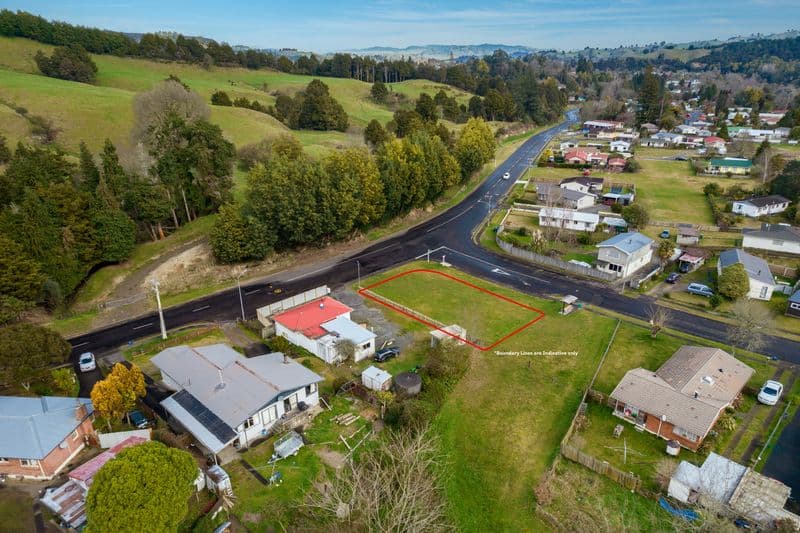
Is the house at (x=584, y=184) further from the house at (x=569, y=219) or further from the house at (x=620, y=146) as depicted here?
the house at (x=620, y=146)

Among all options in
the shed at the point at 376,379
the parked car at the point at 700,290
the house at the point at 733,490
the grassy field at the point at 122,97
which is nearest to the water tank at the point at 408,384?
the shed at the point at 376,379

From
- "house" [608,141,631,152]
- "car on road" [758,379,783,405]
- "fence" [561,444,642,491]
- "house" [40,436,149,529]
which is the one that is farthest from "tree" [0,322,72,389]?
"house" [608,141,631,152]

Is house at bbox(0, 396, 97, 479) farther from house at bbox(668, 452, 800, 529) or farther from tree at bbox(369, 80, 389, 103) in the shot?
tree at bbox(369, 80, 389, 103)

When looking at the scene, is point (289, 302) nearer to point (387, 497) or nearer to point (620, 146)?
point (387, 497)

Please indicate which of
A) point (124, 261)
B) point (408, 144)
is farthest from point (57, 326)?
point (408, 144)

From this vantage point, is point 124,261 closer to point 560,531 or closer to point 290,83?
point 560,531

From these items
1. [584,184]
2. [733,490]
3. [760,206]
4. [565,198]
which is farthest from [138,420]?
[760,206]
